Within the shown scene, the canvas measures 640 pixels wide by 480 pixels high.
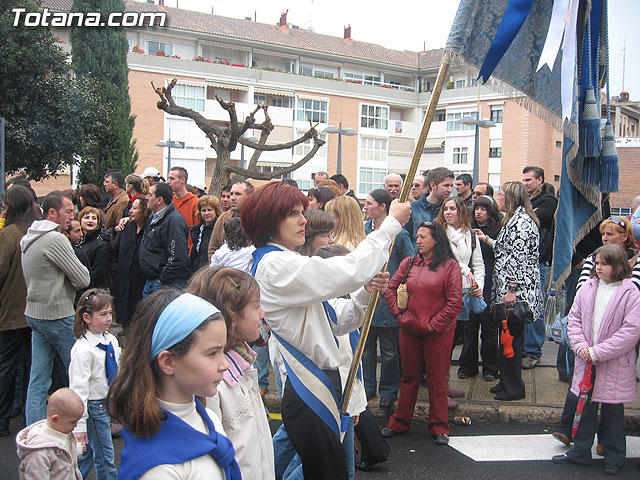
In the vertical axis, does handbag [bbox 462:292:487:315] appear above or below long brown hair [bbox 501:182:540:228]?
below

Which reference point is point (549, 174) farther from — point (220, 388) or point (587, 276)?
point (220, 388)

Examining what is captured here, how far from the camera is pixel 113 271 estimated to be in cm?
743

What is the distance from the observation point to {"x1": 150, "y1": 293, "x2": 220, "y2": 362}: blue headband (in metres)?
1.96

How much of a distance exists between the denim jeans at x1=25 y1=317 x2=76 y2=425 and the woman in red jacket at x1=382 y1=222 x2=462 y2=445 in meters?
2.84

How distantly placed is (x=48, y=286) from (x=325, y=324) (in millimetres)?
3098

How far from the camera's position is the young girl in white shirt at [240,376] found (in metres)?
2.53

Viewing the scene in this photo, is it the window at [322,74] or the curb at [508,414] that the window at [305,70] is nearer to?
the window at [322,74]

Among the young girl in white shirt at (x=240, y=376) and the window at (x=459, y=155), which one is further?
the window at (x=459, y=155)

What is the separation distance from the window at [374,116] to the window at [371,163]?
3.88 feet

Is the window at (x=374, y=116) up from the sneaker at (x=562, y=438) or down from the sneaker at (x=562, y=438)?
up

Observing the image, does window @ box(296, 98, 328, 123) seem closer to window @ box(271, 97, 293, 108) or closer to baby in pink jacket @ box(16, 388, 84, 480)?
window @ box(271, 97, 293, 108)

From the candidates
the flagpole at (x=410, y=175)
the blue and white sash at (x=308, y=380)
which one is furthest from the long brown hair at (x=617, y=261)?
the blue and white sash at (x=308, y=380)

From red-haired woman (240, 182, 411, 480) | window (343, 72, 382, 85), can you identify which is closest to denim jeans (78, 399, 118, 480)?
red-haired woman (240, 182, 411, 480)

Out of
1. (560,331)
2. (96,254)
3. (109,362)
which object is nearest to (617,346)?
(560,331)
